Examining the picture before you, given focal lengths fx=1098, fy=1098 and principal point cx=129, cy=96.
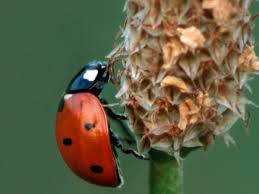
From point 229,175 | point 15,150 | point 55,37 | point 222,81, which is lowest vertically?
point 229,175

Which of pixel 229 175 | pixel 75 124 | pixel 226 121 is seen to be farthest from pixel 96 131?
pixel 229 175

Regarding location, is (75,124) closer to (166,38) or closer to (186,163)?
(166,38)

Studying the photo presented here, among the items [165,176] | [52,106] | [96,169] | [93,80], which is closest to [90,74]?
[93,80]

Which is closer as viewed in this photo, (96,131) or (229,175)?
(96,131)

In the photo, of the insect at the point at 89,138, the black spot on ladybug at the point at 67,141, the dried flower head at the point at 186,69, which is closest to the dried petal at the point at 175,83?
the dried flower head at the point at 186,69

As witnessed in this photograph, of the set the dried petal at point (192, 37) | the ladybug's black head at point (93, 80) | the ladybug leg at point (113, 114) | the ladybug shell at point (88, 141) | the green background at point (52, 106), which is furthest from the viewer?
the green background at point (52, 106)

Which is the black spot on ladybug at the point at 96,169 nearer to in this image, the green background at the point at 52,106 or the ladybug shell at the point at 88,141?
the ladybug shell at the point at 88,141
